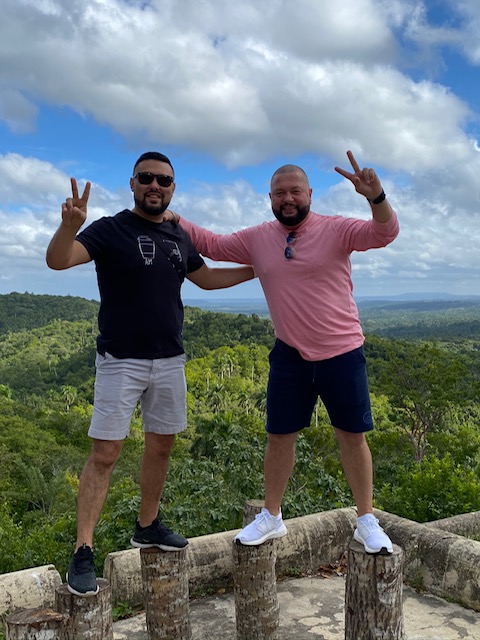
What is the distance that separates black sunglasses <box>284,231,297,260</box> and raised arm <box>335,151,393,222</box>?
501 mm

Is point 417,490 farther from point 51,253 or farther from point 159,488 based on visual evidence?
point 51,253

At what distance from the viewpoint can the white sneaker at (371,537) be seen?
3254 mm

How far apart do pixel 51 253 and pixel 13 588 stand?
2.18 m

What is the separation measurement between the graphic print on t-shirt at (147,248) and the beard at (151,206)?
6.2 inches

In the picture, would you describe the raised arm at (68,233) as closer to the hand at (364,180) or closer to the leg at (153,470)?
the leg at (153,470)

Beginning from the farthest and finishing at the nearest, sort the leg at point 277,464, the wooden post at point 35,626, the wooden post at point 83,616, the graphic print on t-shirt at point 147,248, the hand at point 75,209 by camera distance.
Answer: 1. the leg at point 277,464
2. the graphic print on t-shirt at point 147,248
3. the hand at point 75,209
4. the wooden post at point 83,616
5. the wooden post at point 35,626

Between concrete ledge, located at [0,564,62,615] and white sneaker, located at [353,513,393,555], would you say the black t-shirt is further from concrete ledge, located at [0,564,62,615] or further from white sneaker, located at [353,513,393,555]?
concrete ledge, located at [0,564,62,615]

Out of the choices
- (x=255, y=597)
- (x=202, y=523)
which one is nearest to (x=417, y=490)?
(x=202, y=523)

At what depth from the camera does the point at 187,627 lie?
139 inches

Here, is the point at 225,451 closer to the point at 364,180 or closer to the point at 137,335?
the point at 137,335

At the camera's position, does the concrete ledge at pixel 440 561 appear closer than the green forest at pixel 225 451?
Yes

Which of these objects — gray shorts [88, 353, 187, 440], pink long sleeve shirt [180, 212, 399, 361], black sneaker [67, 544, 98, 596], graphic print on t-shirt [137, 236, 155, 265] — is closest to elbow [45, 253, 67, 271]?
graphic print on t-shirt [137, 236, 155, 265]

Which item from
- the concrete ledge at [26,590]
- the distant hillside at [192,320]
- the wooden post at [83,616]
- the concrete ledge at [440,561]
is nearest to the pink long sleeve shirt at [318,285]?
the wooden post at [83,616]

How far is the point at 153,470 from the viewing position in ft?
11.5
